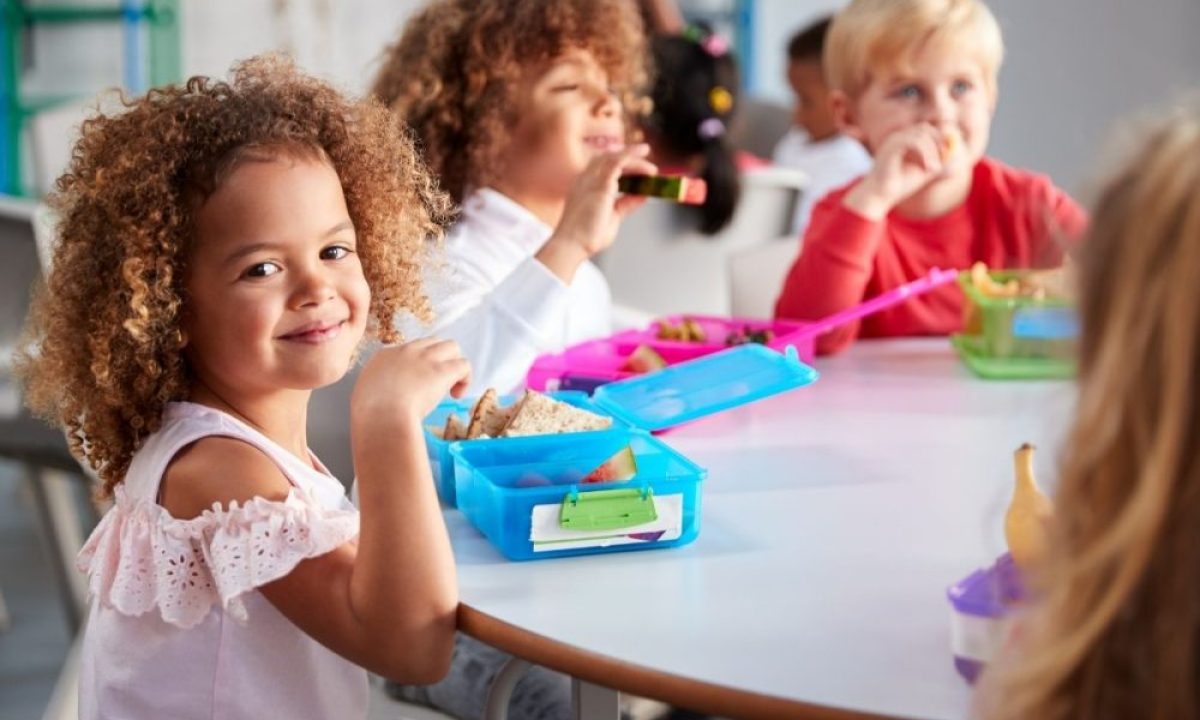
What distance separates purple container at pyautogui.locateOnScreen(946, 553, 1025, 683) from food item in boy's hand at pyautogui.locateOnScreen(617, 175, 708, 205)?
2.78 ft

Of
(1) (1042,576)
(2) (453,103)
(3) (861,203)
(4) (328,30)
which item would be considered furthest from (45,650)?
(4) (328,30)

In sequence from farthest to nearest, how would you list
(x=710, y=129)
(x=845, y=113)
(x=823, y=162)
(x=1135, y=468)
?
(x=823, y=162)
(x=710, y=129)
(x=845, y=113)
(x=1135, y=468)

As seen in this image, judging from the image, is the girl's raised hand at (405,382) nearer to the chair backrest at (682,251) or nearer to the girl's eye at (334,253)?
the girl's eye at (334,253)

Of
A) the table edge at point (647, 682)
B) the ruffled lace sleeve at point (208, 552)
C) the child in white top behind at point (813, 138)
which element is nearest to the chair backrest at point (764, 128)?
the child in white top behind at point (813, 138)

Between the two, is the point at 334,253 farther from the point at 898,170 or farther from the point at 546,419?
the point at 898,170

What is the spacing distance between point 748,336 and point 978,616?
0.86 meters

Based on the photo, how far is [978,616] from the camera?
31.7 inches

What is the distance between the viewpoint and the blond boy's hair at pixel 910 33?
6.32 ft

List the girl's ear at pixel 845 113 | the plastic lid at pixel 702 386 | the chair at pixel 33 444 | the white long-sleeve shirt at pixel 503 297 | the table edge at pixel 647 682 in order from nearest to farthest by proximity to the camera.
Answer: the table edge at pixel 647 682, the plastic lid at pixel 702 386, the white long-sleeve shirt at pixel 503 297, the girl's ear at pixel 845 113, the chair at pixel 33 444

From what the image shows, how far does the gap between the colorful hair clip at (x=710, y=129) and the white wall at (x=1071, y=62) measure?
2037 millimetres

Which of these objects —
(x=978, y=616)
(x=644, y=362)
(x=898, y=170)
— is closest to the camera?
(x=978, y=616)

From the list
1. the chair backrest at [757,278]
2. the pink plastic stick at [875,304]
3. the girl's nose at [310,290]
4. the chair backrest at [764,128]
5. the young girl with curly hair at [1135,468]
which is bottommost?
the chair backrest at [764,128]

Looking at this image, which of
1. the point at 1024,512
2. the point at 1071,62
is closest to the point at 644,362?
the point at 1024,512

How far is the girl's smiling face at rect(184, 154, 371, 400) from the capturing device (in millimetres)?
1120
